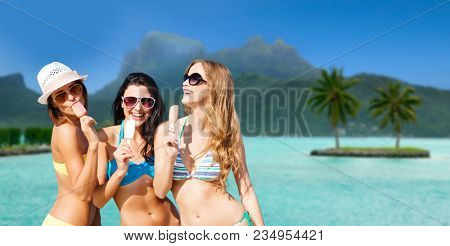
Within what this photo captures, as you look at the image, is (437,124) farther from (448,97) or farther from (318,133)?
(318,133)

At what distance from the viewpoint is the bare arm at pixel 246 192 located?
334 cm

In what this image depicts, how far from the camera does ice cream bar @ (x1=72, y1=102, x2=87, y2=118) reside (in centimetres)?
329

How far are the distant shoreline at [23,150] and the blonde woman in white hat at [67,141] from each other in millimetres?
42632

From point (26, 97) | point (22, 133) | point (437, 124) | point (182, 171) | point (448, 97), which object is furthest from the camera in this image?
point (448, 97)

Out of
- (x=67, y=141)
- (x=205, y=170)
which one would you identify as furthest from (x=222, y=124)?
(x=67, y=141)

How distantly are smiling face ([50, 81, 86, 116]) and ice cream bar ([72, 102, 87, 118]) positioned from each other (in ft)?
0.44

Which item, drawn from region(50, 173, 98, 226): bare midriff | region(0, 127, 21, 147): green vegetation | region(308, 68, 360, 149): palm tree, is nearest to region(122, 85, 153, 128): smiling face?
region(50, 173, 98, 226): bare midriff

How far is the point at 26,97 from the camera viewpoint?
70.4 metres

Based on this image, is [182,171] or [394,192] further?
[394,192]

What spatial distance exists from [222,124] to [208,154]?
21 cm

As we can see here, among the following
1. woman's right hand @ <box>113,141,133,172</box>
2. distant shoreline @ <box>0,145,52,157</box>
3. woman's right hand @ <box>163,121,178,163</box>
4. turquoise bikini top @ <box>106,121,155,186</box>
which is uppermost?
woman's right hand @ <box>163,121,178,163</box>

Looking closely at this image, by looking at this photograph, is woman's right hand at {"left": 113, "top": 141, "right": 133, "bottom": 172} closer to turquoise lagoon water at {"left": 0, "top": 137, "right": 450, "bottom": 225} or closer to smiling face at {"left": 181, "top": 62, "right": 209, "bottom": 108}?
smiling face at {"left": 181, "top": 62, "right": 209, "bottom": 108}
